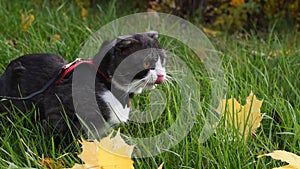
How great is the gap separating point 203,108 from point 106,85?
17.1 inches

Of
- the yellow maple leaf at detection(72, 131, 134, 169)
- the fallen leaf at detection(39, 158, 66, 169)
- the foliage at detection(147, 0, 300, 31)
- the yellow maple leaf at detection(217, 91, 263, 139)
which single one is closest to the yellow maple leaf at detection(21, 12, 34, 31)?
the foliage at detection(147, 0, 300, 31)

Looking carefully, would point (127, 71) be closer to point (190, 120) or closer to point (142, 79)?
point (142, 79)

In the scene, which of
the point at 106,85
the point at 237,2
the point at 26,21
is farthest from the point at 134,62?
the point at 237,2

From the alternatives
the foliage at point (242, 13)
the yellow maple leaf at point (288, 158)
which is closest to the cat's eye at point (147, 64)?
the yellow maple leaf at point (288, 158)

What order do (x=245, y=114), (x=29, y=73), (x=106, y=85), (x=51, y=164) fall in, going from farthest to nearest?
(x=29, y=73) → (x=106, y=85) → (x=245, y=114) → (x=51, y=164)

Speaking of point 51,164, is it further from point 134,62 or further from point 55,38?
point 55,38

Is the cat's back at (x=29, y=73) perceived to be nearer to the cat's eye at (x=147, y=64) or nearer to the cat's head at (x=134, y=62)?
the cat's head at (x=134, y=62)

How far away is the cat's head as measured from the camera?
77.9 inches

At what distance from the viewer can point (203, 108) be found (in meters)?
2.12

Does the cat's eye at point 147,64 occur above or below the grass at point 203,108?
above

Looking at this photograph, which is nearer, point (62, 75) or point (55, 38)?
point (62, 75)

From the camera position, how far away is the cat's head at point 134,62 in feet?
6.49

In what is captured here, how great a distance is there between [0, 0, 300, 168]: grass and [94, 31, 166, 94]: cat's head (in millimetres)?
162

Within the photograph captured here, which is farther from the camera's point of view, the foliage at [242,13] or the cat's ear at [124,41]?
the foliage at [242,13]
